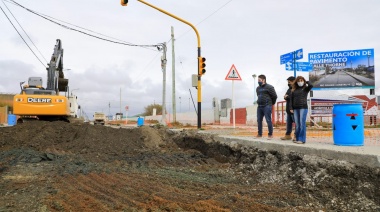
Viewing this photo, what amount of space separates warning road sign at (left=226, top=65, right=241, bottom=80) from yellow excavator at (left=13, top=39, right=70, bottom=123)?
8.42 m

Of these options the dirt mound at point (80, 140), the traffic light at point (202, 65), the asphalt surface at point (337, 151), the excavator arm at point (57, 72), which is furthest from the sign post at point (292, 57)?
the excavator arm at point (57, 72)

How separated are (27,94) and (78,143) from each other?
21.7ft

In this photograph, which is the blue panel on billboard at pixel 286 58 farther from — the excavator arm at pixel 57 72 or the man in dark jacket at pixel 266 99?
the excavator arm at pixel 57 72

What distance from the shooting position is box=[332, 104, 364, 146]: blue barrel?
20.6 feet

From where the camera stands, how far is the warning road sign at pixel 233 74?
13.0 m

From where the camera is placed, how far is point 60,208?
4164 millimetres

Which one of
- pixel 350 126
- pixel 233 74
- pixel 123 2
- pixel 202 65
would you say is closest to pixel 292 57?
pixel 202 65

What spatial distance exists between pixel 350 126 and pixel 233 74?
7019mm

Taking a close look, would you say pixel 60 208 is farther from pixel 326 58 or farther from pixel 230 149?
pixel 326 58

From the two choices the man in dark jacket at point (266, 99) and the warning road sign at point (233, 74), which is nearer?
the man in dark jacket at point (266, 99)

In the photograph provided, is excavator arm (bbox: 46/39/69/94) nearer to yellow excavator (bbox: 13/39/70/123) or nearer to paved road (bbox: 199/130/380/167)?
yellow excavator (bbox: 13/39/70/123)

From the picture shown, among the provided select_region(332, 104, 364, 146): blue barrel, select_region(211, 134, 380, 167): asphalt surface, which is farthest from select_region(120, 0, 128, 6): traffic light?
select_region(332, 104, 364, 146): blue barrel

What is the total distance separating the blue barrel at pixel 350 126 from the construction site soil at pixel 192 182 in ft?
3.65

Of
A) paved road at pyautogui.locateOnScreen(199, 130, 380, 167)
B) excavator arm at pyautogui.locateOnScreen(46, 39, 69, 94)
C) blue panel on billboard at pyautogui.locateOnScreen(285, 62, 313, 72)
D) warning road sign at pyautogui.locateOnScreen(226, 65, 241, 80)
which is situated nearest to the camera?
paved road at pyautogui.locateOnScreen(199, 130, 380, 167)
